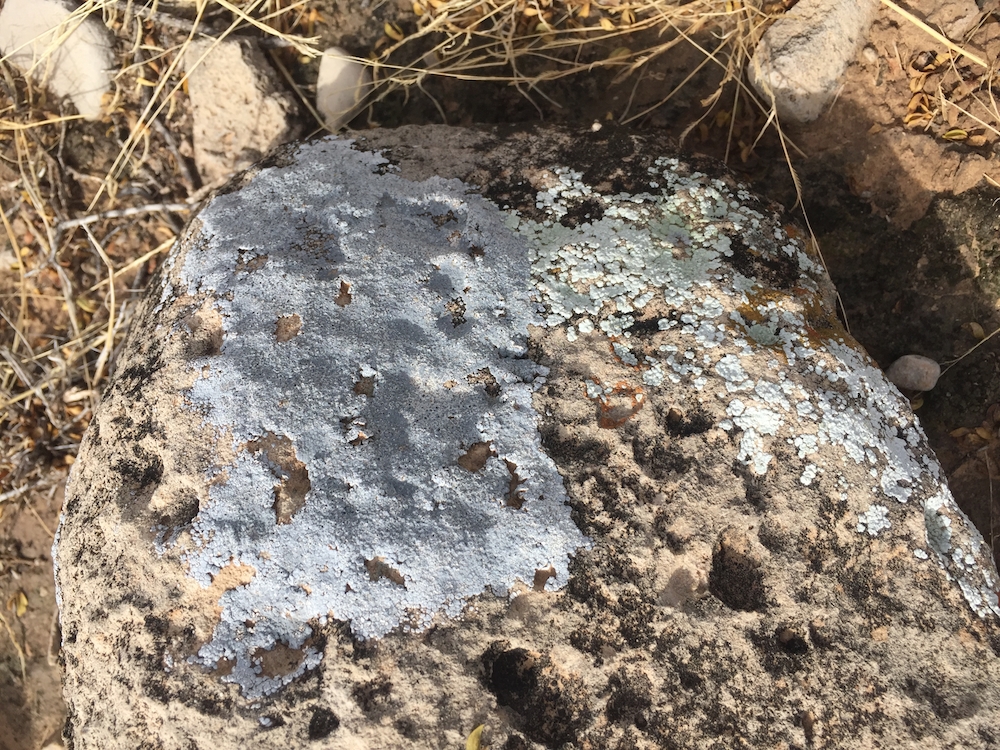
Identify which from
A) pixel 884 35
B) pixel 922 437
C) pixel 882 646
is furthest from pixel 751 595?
pixel 884 35

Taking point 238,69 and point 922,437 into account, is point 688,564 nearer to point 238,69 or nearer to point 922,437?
point 922,437

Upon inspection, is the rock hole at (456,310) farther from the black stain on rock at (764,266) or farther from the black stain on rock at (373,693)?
the black stain on rock at (373,693)

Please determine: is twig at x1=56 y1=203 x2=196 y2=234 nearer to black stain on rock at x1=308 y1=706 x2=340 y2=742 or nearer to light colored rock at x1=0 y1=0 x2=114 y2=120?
light colored rock at x1=0 y1=0 x2=114 y2=120

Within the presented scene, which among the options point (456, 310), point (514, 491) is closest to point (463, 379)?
point (456, 310)

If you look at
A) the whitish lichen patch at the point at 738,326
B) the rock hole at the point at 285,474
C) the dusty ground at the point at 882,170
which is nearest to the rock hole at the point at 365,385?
the rock hole at the point at 285,474

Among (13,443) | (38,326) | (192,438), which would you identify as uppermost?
(192,438)
